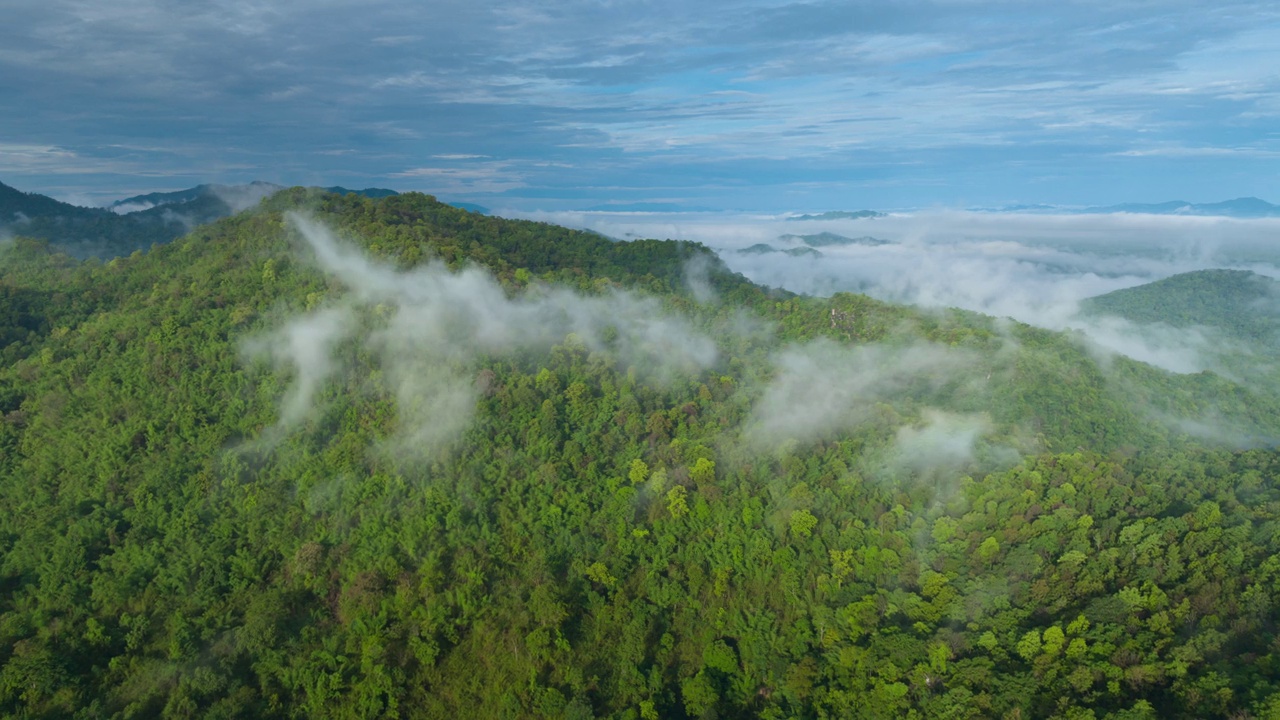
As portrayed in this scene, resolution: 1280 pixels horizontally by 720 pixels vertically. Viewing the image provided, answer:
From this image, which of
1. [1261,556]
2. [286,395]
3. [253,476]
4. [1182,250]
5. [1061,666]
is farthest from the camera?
[1182,250]

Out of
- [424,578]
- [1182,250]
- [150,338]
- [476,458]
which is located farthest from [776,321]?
[1182,250]

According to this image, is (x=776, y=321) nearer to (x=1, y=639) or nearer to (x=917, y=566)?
(x=917, y=566)

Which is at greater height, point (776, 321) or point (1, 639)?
point (776, 321)

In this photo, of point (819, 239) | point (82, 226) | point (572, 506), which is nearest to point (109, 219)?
point (82, 226)

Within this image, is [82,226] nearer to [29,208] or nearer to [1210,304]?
[29,208]

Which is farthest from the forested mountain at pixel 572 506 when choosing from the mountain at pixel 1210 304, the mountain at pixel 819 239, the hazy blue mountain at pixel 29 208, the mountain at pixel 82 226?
the mountain at pixel 819 239

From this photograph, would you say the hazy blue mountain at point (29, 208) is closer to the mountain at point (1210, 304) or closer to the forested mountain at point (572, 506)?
the forested mountain at point (572, 506)
